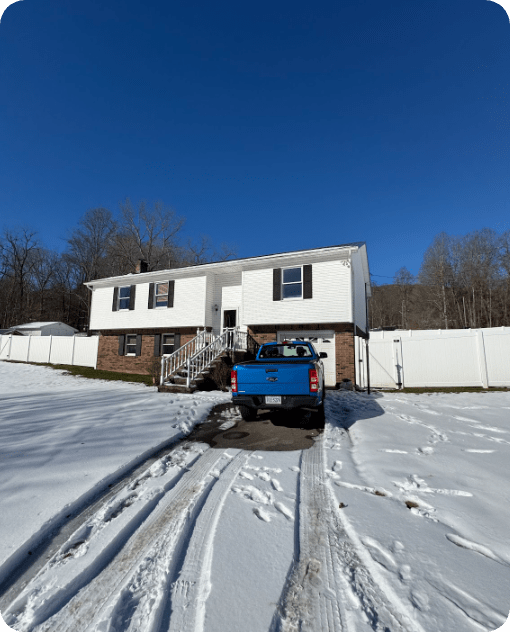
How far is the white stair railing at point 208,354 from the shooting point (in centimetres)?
963

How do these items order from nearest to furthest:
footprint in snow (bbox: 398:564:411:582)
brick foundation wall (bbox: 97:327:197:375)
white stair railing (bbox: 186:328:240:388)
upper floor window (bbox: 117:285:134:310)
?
footprint in snow (bbox: 398:564:411:582), white stair railing (bbox: 186:328:240:388), brick foundation wall (bbox: 97:327:197:375), upper floor window (bbox: 117:285:134:310)

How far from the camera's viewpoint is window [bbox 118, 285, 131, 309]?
56.8 feet

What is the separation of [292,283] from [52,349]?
56.9 feet

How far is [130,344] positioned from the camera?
1694cm

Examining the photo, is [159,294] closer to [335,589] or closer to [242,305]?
[242,305]

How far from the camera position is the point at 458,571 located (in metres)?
1.96

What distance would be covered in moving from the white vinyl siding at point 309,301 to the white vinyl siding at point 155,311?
270 centimetres

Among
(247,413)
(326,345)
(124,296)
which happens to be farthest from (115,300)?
(247,413)

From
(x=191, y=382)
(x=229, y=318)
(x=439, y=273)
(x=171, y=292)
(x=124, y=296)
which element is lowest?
(x=191, y=382)

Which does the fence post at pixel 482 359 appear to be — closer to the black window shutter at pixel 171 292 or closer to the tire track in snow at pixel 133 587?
the tire track in snow at pixel 133 587

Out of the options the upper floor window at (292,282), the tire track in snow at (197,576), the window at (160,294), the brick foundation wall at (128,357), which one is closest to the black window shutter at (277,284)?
the upper floor window at (292,282)

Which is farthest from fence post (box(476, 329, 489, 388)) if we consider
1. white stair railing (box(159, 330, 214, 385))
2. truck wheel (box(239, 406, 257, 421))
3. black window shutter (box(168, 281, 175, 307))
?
black window shutter (box(168, 281, 175, 307))

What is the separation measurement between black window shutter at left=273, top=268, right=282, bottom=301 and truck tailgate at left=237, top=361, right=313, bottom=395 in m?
7.69

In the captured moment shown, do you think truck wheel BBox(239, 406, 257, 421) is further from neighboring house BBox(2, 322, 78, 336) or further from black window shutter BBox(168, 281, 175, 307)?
neighboring house BBox(2, 322, 78, 336)
